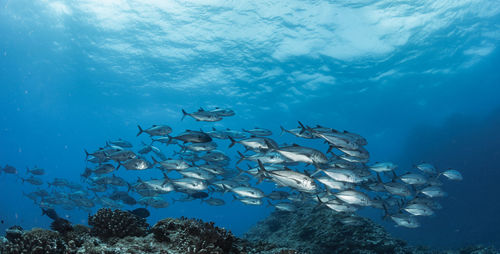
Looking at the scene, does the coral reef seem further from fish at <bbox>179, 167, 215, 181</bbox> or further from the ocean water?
the ocean water

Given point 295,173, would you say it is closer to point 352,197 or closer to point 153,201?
point 352,197

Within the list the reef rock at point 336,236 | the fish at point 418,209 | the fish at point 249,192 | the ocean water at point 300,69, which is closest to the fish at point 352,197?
the reef rock at point 336,236

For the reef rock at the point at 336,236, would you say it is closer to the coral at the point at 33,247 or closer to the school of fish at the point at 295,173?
the school of fish at the point at 295,173

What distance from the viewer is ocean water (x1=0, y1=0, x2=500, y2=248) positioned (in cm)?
2338

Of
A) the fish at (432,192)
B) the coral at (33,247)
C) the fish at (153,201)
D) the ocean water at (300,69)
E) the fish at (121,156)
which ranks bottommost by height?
the coral at (33,247)

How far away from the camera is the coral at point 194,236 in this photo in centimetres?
430

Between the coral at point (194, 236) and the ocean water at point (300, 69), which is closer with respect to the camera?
the coral at point (194, 236)

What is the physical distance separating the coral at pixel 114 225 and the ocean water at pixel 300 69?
20.0 m

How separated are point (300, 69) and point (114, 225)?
27.6m

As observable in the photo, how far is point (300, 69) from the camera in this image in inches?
1198

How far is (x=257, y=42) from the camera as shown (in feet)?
85.4

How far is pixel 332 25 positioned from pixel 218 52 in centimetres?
1168

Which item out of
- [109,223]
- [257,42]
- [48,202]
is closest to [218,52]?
[257,42]

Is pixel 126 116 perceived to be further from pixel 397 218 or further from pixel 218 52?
pixel 397 218
